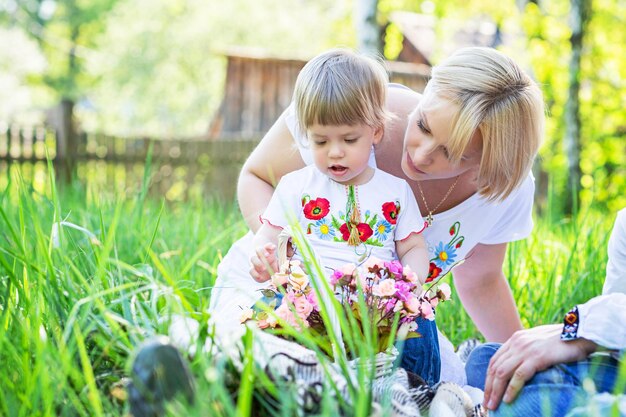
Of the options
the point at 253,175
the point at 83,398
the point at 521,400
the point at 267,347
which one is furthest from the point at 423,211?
the point at 83,398

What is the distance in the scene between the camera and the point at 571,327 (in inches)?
67.3

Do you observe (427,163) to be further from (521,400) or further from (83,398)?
(83,398)

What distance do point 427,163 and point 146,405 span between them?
3.86ft

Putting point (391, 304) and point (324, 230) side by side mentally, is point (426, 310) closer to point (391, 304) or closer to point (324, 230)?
point (391, 304)

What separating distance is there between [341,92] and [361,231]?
38cm

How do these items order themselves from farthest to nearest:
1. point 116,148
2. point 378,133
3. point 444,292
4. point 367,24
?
point 116,148
point 367,24
point 378,133
point 444,292

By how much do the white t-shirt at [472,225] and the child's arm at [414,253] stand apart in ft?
1.37

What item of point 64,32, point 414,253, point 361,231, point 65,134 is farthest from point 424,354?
point 64,32

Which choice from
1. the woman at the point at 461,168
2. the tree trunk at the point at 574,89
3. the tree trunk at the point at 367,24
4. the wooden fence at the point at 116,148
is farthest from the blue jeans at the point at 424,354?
the wooden fence at the point at 116,148

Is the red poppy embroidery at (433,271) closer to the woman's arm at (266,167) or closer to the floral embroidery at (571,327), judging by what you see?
the woman's arm at (266,167)

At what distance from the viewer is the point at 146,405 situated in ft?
4.05

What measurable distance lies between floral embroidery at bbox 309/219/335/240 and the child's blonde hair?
269mm

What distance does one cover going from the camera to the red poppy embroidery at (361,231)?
2.08 m

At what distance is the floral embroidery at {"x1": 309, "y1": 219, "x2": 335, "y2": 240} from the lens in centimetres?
209
